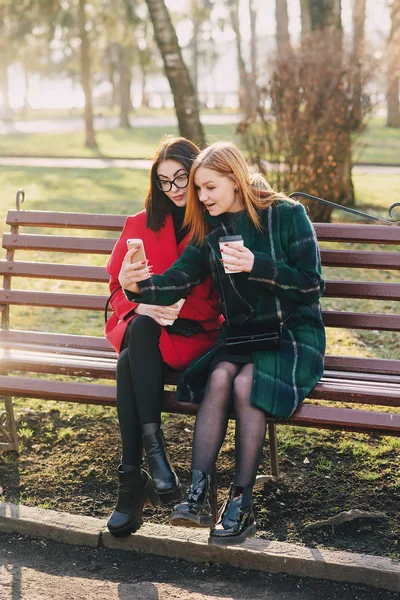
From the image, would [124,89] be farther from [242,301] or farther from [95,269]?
[242,301]

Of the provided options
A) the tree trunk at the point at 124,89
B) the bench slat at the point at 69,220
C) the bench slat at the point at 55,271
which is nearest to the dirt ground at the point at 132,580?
the bench slat at the point at 55,271

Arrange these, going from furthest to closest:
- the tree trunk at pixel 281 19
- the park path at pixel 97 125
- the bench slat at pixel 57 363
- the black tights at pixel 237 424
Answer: the park path at pixel 97 125
the tree trunk at pixel 281 19
the bench slat at pixel 57 363
the black tights at pixel 237 424

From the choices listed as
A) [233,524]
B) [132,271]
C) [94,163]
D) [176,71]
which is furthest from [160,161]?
[94,163]

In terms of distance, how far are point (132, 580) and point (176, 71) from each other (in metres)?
9.06

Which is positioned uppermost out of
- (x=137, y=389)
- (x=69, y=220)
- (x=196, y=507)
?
(x=69, y=220)

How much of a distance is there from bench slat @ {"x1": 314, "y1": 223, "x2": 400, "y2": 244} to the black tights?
0.99 metres

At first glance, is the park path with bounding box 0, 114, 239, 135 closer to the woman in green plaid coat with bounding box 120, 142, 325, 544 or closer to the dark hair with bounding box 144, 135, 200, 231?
the dark hair with bounding box 144, 135, 200, 231

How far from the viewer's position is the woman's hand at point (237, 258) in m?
3.19

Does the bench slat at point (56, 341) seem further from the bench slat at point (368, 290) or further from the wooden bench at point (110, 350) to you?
the bench slat at point (368, 290)

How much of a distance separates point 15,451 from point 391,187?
10.7 m

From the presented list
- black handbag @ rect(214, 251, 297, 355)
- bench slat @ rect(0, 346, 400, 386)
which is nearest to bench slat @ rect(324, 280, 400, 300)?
bench slat @ rect(0, 346, 400, 386)

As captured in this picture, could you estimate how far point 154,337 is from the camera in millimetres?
3463

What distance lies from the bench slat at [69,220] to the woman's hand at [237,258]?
117 centimetres

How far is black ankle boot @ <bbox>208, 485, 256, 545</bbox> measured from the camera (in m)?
3.04
